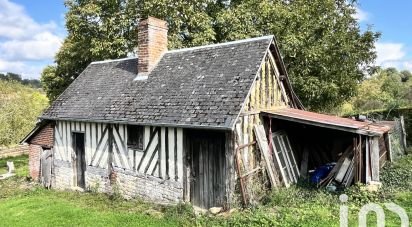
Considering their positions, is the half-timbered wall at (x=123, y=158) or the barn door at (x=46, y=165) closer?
the half-timbered wall at (x=123, y=158)

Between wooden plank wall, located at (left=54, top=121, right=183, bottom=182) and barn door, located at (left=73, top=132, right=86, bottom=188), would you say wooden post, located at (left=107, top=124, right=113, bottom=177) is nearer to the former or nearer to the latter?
wooden plank wall, located at (left=54, top=121, right=183, bottom=182)

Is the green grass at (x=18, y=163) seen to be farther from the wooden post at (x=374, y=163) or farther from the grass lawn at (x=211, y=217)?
the wooden post at (x=374, y=163)

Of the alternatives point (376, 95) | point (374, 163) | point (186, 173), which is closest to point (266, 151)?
point (186, 173)

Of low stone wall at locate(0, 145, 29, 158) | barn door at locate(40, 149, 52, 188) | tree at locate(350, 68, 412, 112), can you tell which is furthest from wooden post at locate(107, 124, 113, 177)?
tree at locate(350, 68, 412, 112)

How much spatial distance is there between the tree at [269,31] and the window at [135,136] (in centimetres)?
762

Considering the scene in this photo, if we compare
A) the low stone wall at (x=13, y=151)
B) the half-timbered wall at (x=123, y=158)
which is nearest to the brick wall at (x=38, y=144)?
the half-timbered wall at (x=123, y=158)

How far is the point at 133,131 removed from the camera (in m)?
11.2

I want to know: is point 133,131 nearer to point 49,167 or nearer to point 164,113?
point 164,113

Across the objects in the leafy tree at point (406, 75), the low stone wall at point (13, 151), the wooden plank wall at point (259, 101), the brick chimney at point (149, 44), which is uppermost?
the leafy tree at point (406, 75)

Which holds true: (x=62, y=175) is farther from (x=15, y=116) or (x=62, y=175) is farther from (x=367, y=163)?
(x=15, y=116)

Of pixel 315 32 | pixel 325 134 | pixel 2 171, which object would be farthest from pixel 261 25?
pixel 2 171

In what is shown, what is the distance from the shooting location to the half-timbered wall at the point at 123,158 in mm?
10094

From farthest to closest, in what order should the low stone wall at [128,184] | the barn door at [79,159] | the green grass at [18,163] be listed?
1. the green grass at [18,163]
2. the barn door at [79,159]
3. the low stone wall at [128,184]

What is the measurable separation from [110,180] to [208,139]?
177 inches
